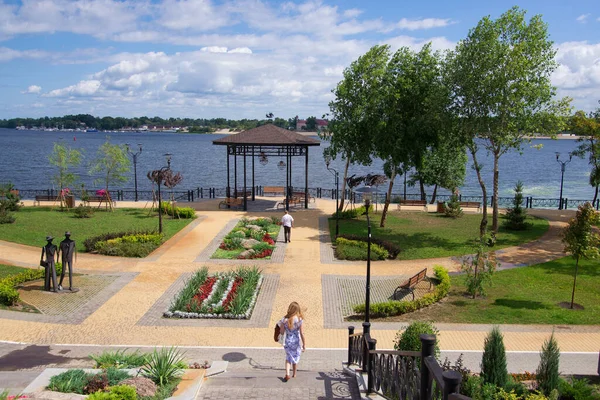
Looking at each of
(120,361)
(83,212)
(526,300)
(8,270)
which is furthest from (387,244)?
(83,212)

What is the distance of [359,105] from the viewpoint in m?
26.8

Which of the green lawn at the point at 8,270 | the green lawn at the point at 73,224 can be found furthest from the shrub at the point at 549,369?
the green lawn at the point at 73,224

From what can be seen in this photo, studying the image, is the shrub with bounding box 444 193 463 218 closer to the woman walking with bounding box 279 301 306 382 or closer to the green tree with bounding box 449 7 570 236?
the green tree with bounding box 449 7 570 236

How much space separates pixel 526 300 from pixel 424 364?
12.5 m

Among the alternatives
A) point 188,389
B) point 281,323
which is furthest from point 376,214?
point 188,389

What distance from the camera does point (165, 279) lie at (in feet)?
58.0

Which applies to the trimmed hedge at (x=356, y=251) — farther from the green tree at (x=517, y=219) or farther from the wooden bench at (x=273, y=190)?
the wooden bench at (x=273, y=190)

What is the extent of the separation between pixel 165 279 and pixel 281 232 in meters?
8.74

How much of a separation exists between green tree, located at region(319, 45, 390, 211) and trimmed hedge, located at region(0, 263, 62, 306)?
53.8 ft

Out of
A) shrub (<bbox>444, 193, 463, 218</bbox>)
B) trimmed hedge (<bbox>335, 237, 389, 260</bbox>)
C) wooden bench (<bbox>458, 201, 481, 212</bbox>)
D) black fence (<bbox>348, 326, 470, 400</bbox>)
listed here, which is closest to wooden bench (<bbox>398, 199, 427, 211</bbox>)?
wooden bench (<bbox>458, 201, 481, 212</bbox>)

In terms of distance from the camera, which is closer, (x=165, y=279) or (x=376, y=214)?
(x=165, y=279)

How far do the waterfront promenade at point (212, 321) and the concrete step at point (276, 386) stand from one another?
1427mm

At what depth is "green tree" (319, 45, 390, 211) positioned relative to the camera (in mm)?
26438

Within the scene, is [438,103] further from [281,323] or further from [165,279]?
[281,323]
